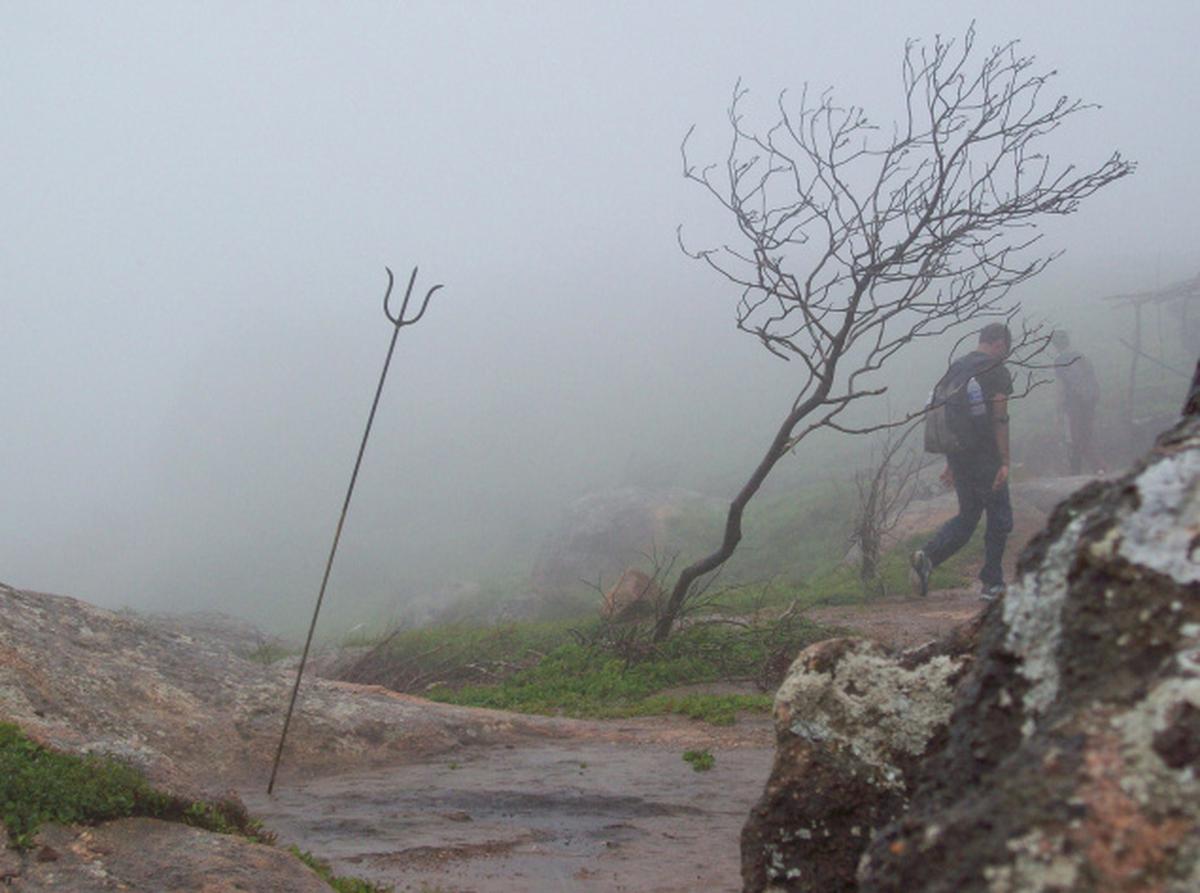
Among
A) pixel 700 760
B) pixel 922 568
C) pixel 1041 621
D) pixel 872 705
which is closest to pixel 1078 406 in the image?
pixel 922 568

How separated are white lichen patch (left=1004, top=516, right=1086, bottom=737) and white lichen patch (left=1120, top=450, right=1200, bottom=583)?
111 millimetres

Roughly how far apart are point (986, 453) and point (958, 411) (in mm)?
508

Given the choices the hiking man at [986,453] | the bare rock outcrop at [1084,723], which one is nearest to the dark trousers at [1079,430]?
the hiking man at [986,453]

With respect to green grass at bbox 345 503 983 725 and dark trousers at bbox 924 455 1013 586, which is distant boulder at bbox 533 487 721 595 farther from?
dark trousers at bbox 924 455 1013 586

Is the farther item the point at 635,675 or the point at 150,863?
the point at 635,675

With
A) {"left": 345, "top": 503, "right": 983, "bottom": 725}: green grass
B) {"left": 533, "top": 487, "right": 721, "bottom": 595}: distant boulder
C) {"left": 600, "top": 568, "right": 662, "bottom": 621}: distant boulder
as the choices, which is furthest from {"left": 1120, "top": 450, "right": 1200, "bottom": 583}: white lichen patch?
{"left": 533, "top": 487, "right": 721, "bottom": 595}: distant boulder

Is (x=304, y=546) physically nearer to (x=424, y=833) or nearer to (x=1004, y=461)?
(x=1004, y=461)

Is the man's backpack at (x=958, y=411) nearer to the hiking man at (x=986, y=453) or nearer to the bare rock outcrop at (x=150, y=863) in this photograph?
the hiking man at (x=986, y=453)

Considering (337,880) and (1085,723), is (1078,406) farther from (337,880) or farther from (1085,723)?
(1085,723)

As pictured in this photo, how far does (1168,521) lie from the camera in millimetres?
1671

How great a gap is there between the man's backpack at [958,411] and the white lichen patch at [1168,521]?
8.58m

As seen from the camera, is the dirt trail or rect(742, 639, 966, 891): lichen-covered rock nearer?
rect(742, 639, 966, 891): lichen-covered rock

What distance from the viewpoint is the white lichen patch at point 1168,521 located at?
1622 millimetres

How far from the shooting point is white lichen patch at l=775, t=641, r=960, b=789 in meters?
2.54
